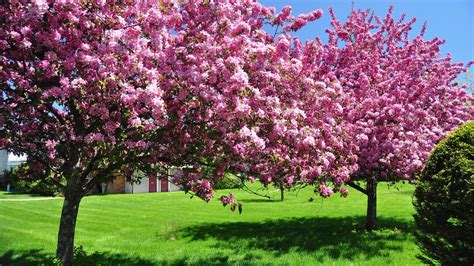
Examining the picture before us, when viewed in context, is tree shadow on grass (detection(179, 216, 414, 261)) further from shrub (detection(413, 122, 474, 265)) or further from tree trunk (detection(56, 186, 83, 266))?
tree trunk (detection(56, 186, 83, 266))

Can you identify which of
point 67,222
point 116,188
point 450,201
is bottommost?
point 116,188

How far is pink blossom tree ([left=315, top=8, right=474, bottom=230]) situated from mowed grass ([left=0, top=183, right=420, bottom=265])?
2.11 metres

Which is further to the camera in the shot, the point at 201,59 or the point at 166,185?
the point at 166,185

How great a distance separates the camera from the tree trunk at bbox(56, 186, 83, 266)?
8422 mm

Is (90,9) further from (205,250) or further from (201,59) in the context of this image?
(205,250)

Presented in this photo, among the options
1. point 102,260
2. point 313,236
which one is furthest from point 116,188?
point 102,260

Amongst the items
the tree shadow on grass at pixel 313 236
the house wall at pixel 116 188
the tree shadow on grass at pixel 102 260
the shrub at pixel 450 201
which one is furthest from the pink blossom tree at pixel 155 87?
the house wall at pixel 116 188

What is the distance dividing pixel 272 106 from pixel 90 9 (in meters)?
3.57

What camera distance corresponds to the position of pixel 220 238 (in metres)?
13.4

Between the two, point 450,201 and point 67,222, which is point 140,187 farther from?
point 450,201

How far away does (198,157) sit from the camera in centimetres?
752

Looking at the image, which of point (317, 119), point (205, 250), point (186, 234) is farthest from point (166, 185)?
point (317, 119)

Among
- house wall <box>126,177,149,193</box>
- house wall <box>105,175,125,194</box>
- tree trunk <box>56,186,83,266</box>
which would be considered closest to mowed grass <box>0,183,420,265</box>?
tree trunk <box>56,186,83,266</box>

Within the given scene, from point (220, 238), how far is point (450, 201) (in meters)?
8.06
